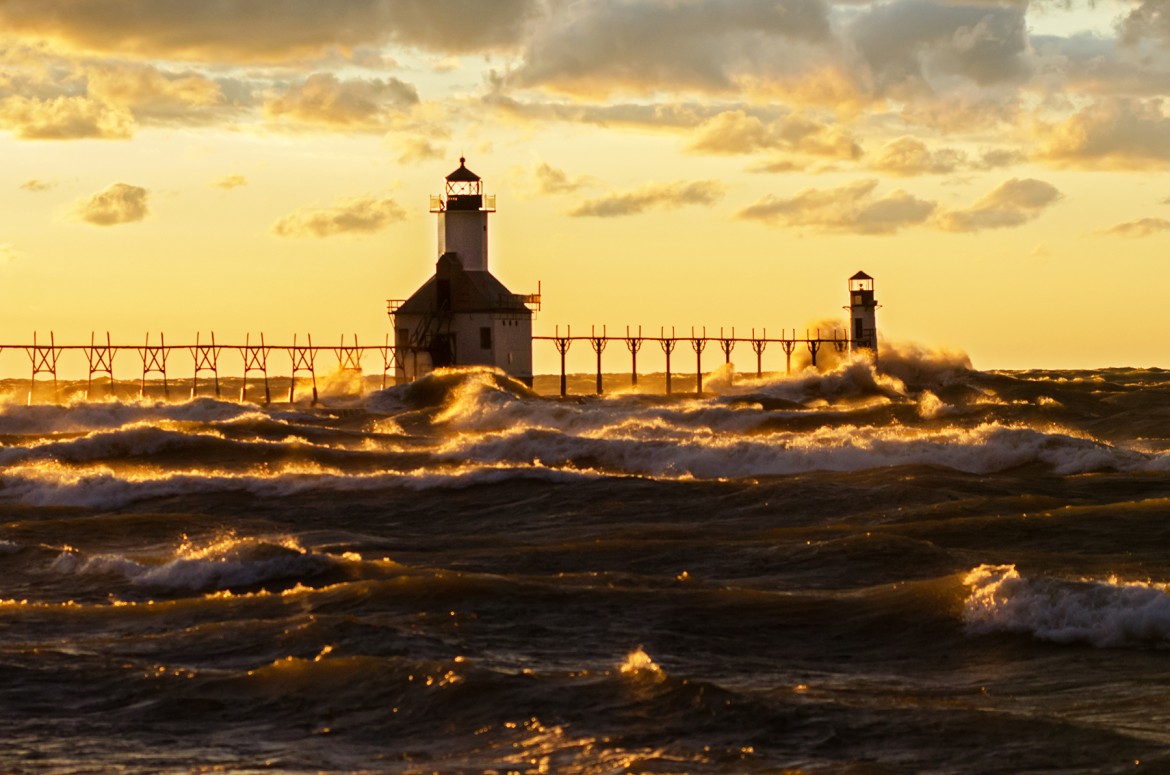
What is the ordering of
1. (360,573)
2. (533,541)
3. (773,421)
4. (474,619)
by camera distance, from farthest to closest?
1. (773,421)
2. (533,541)
3. (360,573)
4. (474,619)

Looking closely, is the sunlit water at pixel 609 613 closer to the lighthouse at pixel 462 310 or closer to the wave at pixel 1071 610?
the wave at pixel 1071 610

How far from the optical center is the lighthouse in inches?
2309

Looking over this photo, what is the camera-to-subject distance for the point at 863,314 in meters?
70.9

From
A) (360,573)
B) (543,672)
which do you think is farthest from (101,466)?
(543,672)

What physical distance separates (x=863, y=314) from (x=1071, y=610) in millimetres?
57540

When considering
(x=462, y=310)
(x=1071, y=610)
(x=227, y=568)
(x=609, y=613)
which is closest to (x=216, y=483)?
(x=227, y=568)

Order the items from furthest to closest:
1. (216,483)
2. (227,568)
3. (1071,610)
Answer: (216,483)
(227,568)
(1071,610)

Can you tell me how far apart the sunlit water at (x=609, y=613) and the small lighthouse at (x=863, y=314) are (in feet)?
129

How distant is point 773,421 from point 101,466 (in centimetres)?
1724

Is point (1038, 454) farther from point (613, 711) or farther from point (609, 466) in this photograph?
point (613, 711)

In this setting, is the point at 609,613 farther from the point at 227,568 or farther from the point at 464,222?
the point at 464,222

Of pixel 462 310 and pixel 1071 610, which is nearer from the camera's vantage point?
pixel 1071 610

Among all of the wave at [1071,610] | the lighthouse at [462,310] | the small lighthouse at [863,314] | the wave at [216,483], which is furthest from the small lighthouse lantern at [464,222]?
the wave at [1071,610]

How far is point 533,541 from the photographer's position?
69.4ft
